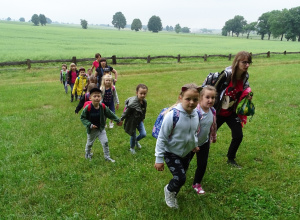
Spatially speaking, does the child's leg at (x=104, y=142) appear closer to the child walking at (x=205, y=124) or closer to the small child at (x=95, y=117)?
the small child at (x=95, y=117)

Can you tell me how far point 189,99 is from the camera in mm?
3467

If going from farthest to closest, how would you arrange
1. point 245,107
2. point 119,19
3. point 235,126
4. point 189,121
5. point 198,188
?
point 119,19 < point 235,126 < point 245,107 < point 198,188 < point 189,121

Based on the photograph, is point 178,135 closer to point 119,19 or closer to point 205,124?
point 205,124

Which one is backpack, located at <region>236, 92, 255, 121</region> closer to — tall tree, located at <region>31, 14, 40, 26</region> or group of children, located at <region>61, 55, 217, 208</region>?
group of children, located at <region>61, 55, 217, 208</region>

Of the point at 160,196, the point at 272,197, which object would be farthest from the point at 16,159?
the point at 272,197

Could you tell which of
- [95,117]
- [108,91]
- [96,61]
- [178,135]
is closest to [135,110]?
[95,117]

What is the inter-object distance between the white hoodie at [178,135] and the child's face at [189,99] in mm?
95

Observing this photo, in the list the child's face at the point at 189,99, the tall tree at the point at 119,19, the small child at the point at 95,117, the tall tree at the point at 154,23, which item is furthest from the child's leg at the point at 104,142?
the tall tree at the point at 119,19

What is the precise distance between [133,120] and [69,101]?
22.9ft

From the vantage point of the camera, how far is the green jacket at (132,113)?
228 inches

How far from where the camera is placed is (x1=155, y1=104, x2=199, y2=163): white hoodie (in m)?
3.59

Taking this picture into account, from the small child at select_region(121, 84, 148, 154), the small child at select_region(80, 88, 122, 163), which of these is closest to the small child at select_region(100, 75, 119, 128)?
the small child at select_region(121, 84, 148, 154)

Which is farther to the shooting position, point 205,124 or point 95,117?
point 95,117

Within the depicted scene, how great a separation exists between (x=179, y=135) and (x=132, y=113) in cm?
247
